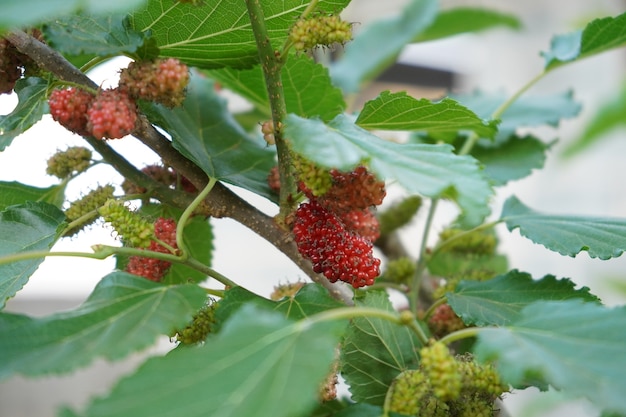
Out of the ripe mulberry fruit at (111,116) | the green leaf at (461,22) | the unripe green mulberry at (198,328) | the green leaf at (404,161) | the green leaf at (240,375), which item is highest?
the green leaf at (461,22)

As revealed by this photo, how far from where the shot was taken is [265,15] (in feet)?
1.67

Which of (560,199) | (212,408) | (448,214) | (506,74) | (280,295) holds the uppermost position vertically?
(506,74)

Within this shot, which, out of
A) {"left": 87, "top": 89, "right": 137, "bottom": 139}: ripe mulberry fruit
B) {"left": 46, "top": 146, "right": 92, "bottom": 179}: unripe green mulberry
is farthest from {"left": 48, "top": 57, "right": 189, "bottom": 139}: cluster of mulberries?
{"left": 46, "top": 146, "right": 92, "bottom": 179}: unripe green mulberry

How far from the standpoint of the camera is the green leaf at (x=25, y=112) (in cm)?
47

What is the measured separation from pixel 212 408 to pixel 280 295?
231mm

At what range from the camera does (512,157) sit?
0.83 meters

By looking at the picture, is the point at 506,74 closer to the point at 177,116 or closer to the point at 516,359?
the point at 177,116

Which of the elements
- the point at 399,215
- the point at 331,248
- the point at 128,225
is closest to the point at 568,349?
the point at 331,248

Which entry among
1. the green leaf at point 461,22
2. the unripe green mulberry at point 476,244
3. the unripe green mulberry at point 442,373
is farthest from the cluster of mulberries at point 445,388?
the green leaf at point 461,22

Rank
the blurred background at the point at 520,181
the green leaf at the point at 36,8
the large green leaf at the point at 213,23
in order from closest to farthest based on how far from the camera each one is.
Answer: the green leaf at the point at 36,8 → the large green leaf at the point at 213,23 → the blurred background at the point at 520,181

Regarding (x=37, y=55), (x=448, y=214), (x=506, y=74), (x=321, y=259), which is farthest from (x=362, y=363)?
(x=506, y=74)

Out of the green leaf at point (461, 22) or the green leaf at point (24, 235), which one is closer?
the green leaf at point (24, 235)

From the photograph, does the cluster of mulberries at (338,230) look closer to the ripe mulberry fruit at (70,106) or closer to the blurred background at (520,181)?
the ripe mulberry fruit at (70,106)

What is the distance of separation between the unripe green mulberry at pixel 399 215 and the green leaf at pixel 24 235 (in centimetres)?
43
